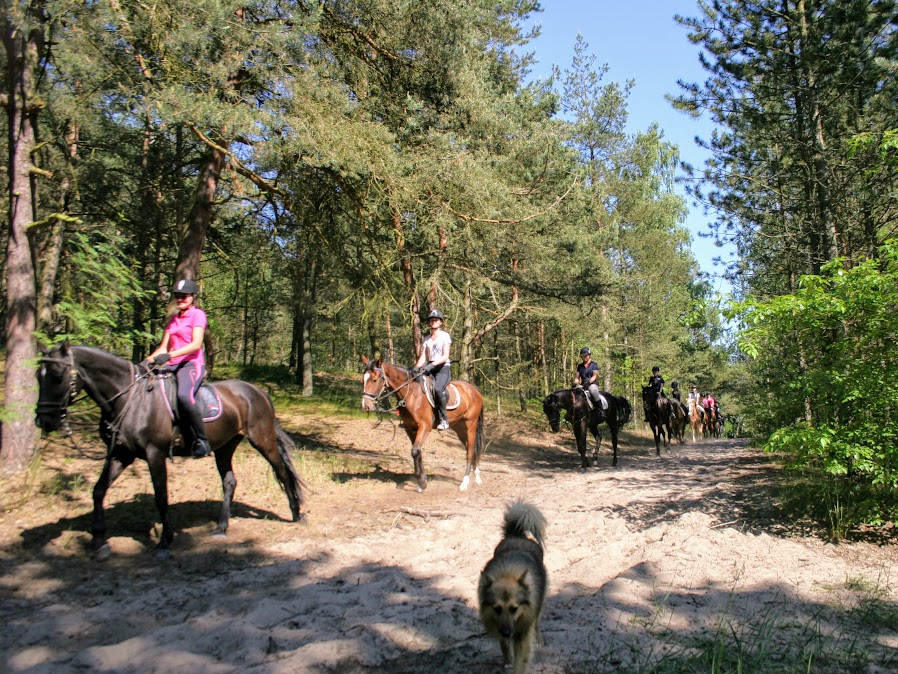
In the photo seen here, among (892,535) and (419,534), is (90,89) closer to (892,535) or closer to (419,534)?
(419,534)

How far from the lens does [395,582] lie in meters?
5.77

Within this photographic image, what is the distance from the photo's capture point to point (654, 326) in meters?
32.0

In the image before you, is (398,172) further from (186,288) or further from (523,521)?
(523,521)

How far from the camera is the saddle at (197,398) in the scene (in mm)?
6836

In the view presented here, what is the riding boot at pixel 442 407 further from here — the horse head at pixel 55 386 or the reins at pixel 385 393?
the horse head at pixel 55 386

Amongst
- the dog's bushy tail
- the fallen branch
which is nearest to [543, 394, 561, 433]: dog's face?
the fallen branch

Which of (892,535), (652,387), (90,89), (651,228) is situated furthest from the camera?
(651,228)

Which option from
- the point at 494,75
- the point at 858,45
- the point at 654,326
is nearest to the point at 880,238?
the point at 858,45

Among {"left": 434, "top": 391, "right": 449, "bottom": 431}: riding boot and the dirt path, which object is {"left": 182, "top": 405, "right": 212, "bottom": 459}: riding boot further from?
{"left": 434, "top": 391, "right": 449, "bottom": 431}: riding boot

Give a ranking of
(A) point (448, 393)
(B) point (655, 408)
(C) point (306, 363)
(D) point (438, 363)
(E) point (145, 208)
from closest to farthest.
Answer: (D) point (438, 363)
(A) point (448, 393)
(E) point (145, 208)
(B) point (655, 408)
(C) point (306, 363)

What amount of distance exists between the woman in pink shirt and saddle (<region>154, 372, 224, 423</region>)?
0.27 feet

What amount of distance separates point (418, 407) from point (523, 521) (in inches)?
243

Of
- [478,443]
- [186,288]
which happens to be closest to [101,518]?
[186,288]

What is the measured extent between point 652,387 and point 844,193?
8.76m
